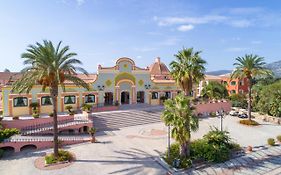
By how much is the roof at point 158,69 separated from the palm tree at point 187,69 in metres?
32.4

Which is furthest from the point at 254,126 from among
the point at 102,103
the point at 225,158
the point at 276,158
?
the point at 102,103

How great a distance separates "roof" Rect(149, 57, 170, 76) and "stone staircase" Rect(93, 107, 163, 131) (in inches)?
926

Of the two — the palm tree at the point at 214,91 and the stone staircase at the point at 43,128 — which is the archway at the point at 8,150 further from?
the palm tree at the point at 214,91

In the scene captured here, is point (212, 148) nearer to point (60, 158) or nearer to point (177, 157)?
point (177, 157)

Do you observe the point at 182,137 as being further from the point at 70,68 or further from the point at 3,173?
the point at 3,173

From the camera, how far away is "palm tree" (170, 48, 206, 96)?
96.4 feet

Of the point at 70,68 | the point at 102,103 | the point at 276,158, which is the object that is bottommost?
the point at 276,158

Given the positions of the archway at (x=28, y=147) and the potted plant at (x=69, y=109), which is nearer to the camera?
the archway at (x=28, y=147)

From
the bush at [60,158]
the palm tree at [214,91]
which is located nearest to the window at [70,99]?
the bush at [60,158]

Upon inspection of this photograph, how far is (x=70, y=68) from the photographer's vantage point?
22391mm

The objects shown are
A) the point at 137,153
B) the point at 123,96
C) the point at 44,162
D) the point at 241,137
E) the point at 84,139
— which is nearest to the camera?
the point at 44,162

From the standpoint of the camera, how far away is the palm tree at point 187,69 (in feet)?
96.4

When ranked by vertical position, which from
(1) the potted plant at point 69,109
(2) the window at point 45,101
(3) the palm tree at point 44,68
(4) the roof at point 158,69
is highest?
(4) the roof at point 158,69

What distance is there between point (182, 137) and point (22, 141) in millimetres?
17507
